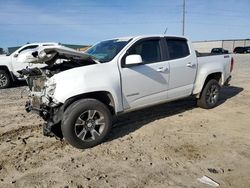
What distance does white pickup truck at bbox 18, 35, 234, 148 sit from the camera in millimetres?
4605

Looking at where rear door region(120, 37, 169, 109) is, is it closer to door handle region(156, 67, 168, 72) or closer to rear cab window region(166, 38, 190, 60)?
door handle region(156, 67, 168, 72)

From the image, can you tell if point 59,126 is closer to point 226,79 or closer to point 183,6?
point 226,79

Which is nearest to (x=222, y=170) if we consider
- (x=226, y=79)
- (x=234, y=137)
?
(x=234, y=137)

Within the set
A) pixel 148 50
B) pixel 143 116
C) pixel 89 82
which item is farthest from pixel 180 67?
pixel 89 82

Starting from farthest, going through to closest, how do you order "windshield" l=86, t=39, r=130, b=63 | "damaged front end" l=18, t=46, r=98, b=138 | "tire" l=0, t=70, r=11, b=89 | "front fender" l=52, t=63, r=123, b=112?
"tire" l=0, t=70, r=11, b=89 → "windshield" l=86, t=39, r=130, b=63 → "damaged front end" l=18, t=46, r=98, b=138 → "front fender" l=52, t=63, r=123, b=112

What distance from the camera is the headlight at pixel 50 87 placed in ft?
15.1

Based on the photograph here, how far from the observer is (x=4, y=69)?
1149 cm

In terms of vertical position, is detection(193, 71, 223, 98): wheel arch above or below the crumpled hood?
below

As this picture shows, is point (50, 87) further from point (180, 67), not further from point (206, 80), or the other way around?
point (206, 80)

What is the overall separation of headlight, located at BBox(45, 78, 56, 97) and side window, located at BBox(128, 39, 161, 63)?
1.58 meters

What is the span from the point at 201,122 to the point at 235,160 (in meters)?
1.93

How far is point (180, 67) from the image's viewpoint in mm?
A: 6277

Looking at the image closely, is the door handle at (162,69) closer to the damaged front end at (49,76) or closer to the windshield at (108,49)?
the windshield at (108,49)

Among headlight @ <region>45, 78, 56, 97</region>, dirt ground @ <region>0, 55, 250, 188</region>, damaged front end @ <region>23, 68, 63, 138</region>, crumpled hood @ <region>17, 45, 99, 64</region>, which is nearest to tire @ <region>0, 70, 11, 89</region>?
dirt ground @ <region>0, 55, 250, 188</region>
